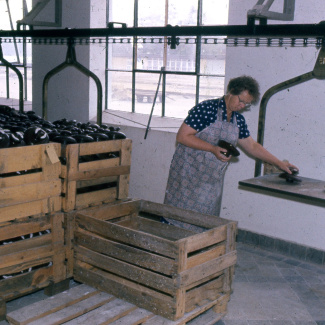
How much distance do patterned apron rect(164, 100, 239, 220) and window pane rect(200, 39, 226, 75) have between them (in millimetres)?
1724

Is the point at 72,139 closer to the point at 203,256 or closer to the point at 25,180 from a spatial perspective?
the point at 25,180

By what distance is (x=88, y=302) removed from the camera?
311 centimetres

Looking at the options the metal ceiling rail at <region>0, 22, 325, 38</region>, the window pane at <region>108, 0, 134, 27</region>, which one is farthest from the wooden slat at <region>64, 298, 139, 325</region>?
the window pane at <region>108, 0, 134, 27</region>

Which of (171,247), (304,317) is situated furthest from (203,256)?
(304,317)

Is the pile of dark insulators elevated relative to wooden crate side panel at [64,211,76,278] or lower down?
elevated

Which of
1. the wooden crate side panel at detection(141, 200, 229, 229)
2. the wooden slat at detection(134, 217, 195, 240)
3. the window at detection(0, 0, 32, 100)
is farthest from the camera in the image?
the window at detection(0, 0, 32, 100)

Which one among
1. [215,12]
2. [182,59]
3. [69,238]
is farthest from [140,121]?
[69,238]

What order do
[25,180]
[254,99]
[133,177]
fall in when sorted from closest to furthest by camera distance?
[25,180] → [254,99] → [133,177]

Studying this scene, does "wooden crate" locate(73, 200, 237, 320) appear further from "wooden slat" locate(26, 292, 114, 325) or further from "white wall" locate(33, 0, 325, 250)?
"white wall" locate(33, 0, 325, 250)

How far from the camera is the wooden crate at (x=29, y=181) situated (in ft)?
10.6

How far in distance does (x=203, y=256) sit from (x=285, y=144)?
2055mm

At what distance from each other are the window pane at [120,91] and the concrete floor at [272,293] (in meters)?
2.57

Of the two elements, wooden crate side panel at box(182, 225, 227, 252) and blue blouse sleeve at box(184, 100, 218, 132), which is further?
blue blouse sleeve at box(184, 100, 218, 132)

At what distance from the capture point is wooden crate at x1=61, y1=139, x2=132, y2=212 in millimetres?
3588
